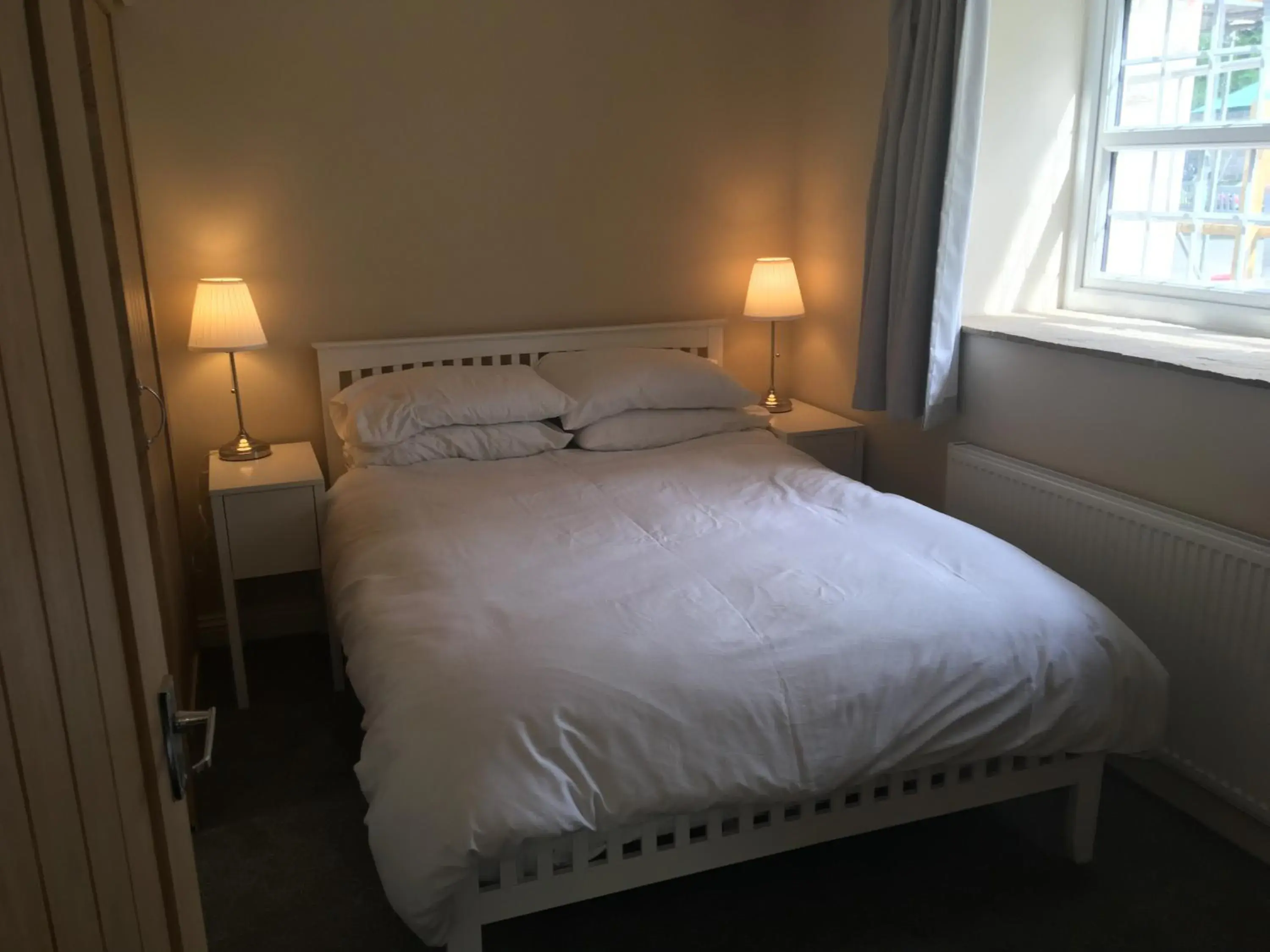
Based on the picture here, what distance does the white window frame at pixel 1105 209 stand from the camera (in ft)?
9.04

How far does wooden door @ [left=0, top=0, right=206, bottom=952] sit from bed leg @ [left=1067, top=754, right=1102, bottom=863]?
1905 millimetres

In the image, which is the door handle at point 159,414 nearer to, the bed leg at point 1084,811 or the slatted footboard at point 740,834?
the slatted footboard at point 740,834

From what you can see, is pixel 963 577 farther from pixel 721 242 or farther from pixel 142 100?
pixel 142 100

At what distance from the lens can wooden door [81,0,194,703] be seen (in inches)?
81.4

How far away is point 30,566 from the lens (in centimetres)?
74

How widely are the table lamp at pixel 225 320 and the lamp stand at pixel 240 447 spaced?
2.4 inches

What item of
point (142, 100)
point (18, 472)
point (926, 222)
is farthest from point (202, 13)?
point (18, 472)

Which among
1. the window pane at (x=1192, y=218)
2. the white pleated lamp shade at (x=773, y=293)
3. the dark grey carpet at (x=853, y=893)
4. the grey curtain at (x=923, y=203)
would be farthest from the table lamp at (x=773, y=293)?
the dark grey carpet at (x=853, y=893)

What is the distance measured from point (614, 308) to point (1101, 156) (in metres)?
1.73

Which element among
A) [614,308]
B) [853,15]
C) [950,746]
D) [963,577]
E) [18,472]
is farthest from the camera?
[614,308]

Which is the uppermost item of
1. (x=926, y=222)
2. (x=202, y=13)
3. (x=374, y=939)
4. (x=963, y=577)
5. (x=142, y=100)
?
(x=202, y=13)

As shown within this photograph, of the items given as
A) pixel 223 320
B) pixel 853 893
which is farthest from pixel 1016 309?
pixel 223 320

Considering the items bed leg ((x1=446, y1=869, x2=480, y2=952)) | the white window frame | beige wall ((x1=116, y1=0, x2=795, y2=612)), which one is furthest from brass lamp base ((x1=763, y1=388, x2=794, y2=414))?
bed leg ((x1=446, y1=869, x2=480, y2=952))

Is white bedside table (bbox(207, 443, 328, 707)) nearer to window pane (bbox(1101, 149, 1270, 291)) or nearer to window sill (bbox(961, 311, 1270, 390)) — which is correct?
window sill (bbox(961, 311, 1270, 390))
